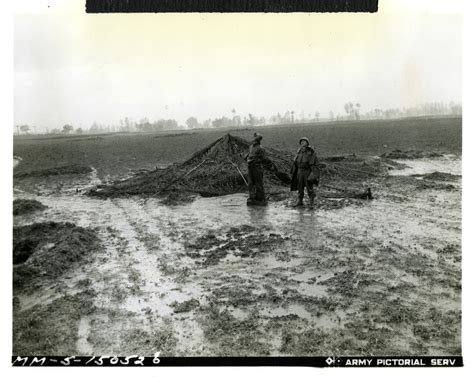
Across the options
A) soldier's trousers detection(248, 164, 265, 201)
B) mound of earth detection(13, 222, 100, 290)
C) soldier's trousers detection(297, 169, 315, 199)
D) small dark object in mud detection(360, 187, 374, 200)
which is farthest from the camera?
small dark object in mud detection(360, 187, 374, 200)

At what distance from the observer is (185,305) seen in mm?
5242

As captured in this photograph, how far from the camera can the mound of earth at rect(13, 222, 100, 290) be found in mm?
5887

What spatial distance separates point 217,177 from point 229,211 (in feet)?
5.33

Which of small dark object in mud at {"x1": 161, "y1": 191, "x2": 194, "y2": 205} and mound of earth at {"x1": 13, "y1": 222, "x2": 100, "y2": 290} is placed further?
small dark object in mud at {"x1": 161, "y1": 191, "x2": 194, "y2": 205}

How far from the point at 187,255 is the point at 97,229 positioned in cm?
203

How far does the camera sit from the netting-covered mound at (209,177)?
374 inches

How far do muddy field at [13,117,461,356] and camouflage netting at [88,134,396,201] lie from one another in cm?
104

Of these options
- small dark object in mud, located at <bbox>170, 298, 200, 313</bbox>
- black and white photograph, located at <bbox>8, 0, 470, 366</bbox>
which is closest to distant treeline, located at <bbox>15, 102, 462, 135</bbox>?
black and white photograph, located at <bbox>8, 0, 470, 366</bbox>

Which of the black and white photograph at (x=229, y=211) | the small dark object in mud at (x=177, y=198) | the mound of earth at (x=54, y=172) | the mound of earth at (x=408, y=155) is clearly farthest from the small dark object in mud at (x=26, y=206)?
→ the mound of earth at (x=408, y=155)

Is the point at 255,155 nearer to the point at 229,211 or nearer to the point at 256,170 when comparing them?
the point at 256,170

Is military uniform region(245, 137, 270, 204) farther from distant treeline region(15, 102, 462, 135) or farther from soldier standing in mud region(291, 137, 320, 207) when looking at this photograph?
distant treeline region(15, 102, 462, 135)

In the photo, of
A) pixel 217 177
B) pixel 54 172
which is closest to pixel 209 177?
pixel 217 177
